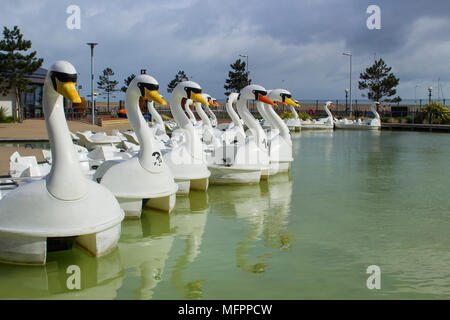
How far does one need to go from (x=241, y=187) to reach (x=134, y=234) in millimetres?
4043

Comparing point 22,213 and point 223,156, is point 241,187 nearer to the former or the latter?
point 223,156

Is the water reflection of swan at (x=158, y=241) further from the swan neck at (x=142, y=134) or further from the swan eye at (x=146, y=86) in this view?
the swan eye at (x=146, y=86)

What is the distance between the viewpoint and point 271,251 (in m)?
6.03

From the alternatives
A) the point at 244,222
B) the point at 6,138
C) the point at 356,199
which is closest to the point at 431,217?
the point at 356,199

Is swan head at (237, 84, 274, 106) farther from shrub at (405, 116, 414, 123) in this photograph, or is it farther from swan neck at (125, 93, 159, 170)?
shrub at (405, 116, 414, 123)

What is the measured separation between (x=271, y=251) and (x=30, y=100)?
36762mm

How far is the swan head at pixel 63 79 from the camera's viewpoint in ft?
16.3

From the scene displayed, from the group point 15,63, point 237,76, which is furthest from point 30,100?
point 237,76

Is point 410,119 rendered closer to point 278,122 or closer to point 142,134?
point 278,122

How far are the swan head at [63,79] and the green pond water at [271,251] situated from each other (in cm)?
191

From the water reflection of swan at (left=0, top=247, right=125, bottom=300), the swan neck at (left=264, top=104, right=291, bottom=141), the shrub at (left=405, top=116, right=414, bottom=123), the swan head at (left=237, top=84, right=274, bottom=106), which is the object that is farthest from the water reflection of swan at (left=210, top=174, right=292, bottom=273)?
the shrub at (left=405, top=116, right=414, bottom=123)

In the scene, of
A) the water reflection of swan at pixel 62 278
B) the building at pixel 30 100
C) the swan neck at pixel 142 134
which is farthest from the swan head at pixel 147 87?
the building at pixel 30 100

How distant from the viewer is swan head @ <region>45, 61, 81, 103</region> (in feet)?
16.3

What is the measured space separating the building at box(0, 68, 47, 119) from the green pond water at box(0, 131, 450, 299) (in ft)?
91.9
